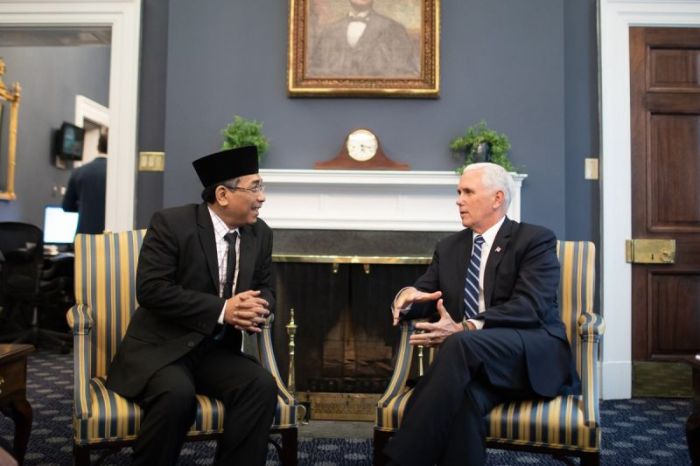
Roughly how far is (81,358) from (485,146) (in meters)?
Answer: 2.66

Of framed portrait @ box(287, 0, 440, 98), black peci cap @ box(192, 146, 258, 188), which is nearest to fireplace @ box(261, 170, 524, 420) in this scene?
framed portrait @ box(287, 0, 440, 98)

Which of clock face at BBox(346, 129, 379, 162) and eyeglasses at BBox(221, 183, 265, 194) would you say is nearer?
eyeglasses at BBox(221, 183, 265, 194)

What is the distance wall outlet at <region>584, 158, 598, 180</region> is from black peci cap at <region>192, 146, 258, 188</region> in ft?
9.03

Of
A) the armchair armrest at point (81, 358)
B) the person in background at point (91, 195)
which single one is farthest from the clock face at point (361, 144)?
the person in background at point (91, 195)

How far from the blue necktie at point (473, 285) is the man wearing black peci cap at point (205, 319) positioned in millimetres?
758

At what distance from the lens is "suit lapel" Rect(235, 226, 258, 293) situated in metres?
2.56

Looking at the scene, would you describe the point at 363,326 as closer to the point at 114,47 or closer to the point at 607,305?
the point at 607,305

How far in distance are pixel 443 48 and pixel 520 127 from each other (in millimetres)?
713

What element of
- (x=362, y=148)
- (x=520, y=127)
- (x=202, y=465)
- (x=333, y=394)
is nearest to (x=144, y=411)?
(x=202, y=465)

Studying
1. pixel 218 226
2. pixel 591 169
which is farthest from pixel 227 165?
pixel 591 169

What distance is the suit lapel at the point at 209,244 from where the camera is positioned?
8.26 feet

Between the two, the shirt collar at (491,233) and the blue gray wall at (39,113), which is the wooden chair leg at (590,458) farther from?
the blue gray wall at (39,113)

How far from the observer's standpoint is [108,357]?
8.82ft

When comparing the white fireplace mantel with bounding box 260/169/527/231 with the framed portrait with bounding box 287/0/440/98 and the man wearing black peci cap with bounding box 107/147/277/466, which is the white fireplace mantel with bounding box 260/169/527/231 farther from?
the man wearing black peci cap with bounding box 107/147/277/466
